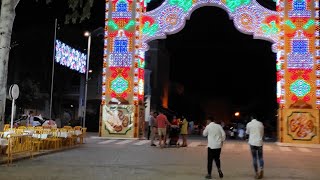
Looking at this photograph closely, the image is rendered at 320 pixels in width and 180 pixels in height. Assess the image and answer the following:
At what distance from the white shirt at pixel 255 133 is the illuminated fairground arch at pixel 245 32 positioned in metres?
14.6

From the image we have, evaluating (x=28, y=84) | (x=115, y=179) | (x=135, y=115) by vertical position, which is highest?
(x=28, y=84)

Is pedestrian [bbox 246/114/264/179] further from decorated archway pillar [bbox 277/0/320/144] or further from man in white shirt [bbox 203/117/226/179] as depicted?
decorated archway pillar [bbox 277/0/320/144]

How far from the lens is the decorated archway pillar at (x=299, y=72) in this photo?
25.5 metres

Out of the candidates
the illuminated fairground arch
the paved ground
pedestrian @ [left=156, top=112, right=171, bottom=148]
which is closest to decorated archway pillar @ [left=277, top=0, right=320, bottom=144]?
the illuminated fairground arch

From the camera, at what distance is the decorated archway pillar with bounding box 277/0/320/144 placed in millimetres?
25547

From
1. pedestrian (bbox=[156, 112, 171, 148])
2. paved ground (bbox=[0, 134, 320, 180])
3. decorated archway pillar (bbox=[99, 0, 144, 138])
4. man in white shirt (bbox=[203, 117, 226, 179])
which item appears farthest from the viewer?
decorated archway pillar (bbox=[99, 0, 144, 138])

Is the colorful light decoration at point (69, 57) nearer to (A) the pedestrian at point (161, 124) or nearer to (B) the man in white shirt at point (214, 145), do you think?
(A) the pedestrian at point (161, 124)

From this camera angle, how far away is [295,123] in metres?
25.7

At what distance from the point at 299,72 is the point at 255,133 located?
1508 centimetres

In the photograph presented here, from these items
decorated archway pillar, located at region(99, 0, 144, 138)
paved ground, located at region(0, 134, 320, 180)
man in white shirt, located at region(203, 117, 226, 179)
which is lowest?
paved ground, located at region(0, 134, 320, 180)

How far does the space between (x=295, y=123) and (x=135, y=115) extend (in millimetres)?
9423

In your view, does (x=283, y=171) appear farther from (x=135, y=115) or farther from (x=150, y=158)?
(x=135, y=115)

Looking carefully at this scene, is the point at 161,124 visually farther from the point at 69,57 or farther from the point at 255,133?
the point at 69,57

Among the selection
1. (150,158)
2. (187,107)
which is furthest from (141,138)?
(187,107)
